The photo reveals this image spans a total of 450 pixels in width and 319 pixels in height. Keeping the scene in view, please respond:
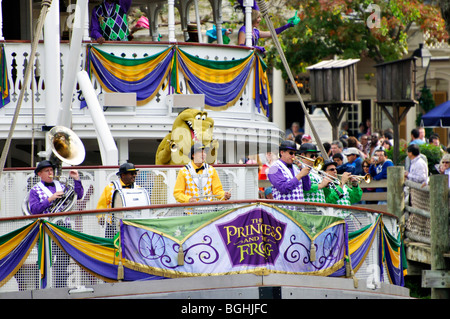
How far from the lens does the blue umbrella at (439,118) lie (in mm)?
20375

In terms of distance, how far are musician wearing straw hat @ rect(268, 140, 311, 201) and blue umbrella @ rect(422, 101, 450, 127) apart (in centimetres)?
800

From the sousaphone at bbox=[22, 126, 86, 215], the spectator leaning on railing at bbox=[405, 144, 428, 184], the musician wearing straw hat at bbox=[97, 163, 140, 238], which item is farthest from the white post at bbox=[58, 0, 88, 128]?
the spectator leaning on railing at bbox=[405, 144, 428, 184]

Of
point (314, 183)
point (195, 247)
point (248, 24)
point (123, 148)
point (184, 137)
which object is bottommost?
point (195, 247)

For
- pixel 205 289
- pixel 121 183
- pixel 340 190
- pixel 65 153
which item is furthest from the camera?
pixel 340 190

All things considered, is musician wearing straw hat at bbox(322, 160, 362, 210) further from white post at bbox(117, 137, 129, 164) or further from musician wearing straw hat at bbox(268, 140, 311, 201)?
white post at bbox(117, 137, 129, 164)

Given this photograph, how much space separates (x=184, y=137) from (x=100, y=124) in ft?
4.19

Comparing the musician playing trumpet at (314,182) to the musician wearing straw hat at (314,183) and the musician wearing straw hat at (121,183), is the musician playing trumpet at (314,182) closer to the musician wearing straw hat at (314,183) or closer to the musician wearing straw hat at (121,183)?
the musician wearing straw hat at (314,183)

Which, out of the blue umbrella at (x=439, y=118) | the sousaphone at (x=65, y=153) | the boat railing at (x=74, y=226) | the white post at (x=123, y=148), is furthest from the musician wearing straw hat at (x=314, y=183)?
the blue umbrella at (x=439, y=118)

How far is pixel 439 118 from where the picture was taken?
806 inches

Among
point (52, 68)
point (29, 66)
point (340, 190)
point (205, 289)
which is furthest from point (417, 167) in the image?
point (205, 289)

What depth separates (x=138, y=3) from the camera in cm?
1942

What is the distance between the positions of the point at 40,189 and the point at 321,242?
3325 millimetres

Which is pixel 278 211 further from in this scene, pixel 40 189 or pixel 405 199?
pixel 405 199

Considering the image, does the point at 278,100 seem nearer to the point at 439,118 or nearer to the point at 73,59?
the point at 439,118
